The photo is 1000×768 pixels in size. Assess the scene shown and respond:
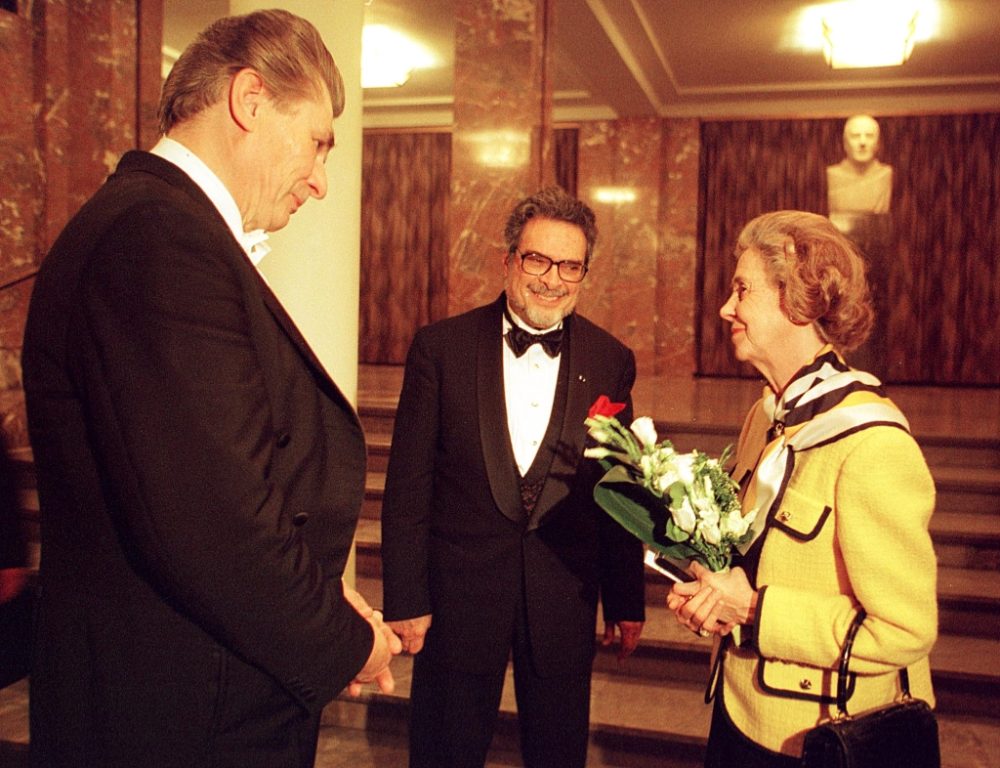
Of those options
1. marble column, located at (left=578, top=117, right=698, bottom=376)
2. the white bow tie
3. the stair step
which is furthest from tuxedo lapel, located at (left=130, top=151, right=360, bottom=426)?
marble column, located at (left=578, top=117, right=698, bottom=376)

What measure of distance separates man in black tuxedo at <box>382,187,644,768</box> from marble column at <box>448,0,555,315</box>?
12.1 ft

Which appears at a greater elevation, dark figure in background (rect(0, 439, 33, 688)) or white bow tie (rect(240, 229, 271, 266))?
white bow tie (rect(240, 229, 271, 266))

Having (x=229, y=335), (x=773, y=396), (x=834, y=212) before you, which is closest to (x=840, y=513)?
(x=773, y=396)

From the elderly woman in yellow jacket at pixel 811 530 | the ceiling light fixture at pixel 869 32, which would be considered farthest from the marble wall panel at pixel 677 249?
the elderly woman in yellow jacket at pixel 811 530

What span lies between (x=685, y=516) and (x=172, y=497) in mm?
899

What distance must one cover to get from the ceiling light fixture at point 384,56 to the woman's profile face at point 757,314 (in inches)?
292

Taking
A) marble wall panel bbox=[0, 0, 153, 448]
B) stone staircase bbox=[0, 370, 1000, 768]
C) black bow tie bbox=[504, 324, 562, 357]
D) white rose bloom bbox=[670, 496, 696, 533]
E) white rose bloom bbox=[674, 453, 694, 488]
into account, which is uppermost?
marble wall panel bbox=[0, 0, 153, 448]

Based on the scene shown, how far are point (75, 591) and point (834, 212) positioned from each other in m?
8.85

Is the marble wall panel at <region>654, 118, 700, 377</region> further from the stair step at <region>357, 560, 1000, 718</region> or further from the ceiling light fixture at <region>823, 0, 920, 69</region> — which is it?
the stair step at <region>357, 560, 1000, 718</region>

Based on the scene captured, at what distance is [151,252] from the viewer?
119cm

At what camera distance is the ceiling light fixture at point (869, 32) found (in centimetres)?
790

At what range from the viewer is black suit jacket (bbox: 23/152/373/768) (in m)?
1.19

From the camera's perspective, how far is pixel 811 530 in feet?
5.66

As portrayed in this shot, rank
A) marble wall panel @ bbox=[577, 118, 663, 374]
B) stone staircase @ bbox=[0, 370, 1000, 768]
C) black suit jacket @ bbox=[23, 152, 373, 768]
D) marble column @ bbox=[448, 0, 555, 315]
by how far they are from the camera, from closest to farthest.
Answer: black suit jacket @ bbox=[23, 152, 373, 768] → stone staircase @ bbox=[0, 370, 1000, 768] → marble column @ bbox=[448, 0, 555, 315] → marble wall panel @ bbox=[577, 118, 663, 374]
